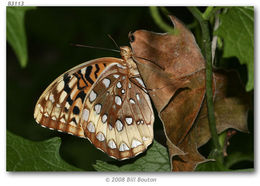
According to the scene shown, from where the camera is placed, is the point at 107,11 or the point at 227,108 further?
the point at 107,11

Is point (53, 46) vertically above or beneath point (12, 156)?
above

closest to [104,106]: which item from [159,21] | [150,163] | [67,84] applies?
[67,84]

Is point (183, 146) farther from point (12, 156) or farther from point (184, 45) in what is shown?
point (12, 156)

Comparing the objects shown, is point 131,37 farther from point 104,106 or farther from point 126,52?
point 104,106

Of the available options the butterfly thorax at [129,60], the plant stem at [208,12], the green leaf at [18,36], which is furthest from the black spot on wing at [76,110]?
the plant stem at [208,12]

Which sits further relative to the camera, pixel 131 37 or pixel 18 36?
pixel 131 37
